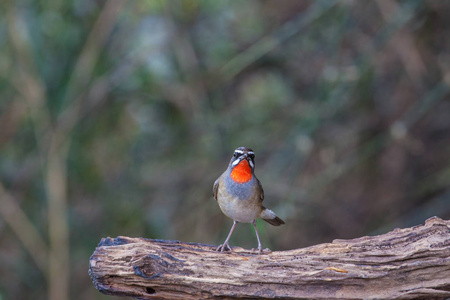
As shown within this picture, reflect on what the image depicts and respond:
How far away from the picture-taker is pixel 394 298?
10.5 feet

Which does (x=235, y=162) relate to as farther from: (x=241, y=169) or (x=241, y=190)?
(x=241, y=190)

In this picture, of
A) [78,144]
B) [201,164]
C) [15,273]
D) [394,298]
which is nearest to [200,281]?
[394,298]

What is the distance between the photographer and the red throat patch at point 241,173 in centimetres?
459

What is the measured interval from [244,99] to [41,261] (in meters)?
3.43

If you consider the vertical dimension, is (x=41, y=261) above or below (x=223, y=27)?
below

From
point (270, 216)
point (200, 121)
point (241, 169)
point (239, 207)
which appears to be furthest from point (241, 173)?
point (200, 121)

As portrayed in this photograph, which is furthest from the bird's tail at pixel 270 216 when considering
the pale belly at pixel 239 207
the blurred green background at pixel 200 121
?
the blurred green background at pixel 200 121

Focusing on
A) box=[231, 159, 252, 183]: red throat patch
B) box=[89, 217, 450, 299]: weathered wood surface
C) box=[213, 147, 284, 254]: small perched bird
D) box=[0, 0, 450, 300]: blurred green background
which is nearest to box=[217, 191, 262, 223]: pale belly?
box=[213, 147, 284, 254]: small perched bird

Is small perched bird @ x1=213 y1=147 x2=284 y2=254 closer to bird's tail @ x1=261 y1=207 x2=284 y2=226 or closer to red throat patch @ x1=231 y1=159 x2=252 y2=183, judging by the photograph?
red throat patch @ x1=231 y1=159 x2=252 y2=183

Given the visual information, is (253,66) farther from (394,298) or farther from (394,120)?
(394,298)

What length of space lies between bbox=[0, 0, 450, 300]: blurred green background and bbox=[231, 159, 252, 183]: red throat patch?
6.69 feet

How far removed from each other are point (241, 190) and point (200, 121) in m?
3.26

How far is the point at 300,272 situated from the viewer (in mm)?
3354

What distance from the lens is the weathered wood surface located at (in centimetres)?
326
